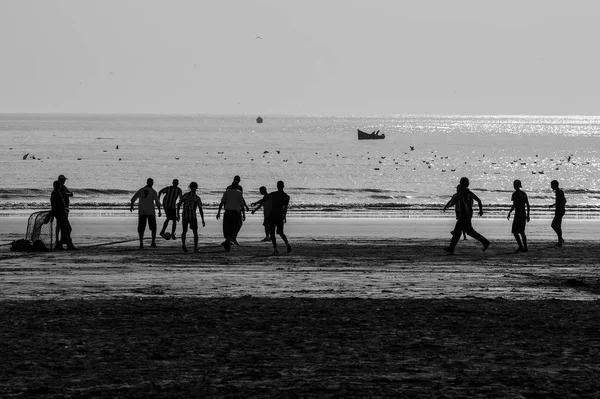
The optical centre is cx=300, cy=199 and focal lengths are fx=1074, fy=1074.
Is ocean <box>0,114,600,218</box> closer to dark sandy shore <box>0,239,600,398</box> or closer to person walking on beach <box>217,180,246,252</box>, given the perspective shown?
person walking on beach <box>217,180,246,252</box>

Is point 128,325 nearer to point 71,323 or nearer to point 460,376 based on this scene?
point 71,323

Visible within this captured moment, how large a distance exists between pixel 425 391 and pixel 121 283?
7735 millimetres

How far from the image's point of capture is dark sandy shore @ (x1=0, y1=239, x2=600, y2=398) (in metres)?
8.43

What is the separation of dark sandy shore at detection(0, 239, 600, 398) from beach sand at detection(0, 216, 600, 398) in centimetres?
2

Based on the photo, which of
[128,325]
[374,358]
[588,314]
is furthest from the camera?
[588,314]

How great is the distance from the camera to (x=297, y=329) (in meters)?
10.9

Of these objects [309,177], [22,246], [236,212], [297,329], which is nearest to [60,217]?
[22,246]

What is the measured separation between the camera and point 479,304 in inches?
506

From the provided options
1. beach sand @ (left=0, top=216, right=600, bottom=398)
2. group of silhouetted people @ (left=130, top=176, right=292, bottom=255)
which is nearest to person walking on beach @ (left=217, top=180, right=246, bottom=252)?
group of silhouetted people @ (left=130, top=176, right=292, bottom=255)

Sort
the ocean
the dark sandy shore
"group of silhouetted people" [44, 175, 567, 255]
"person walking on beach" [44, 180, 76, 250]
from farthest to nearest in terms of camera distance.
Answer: the ocean → "person walking on beach" [44, 180, 76, 250] → "group of silhouetted people" [44, 175, 567, 255] → the dark sandy shore

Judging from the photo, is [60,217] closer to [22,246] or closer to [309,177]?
[22,246]

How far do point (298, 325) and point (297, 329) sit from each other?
24 centimetres

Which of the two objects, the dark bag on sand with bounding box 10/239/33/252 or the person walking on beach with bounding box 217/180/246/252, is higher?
the person walking on beach with bounding box 217/180/246/252

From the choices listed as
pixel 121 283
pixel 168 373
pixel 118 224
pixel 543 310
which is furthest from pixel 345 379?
pixel 118 224
